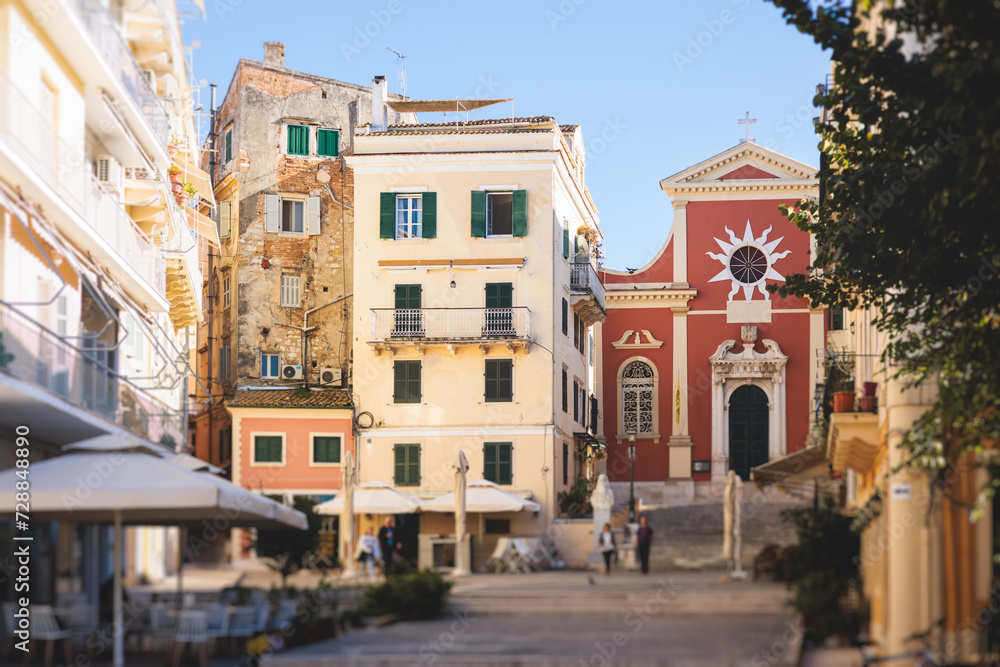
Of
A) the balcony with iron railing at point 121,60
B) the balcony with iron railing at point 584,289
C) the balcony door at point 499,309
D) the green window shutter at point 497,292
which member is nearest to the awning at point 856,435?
the balcony with iron railing at point 121,60

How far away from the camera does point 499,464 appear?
3903 cm

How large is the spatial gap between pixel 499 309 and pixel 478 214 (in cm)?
281

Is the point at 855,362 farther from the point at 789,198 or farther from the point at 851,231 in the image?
the point at 789,198

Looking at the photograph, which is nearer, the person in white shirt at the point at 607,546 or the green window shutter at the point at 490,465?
the person in white shirt at the point at 607,546

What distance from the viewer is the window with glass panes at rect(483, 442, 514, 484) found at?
39031 millimetres

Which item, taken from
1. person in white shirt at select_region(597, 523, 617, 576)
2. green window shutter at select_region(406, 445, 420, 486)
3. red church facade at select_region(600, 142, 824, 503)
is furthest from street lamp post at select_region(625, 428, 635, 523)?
person in white shirt at select_region(597, 523, 617, 576)

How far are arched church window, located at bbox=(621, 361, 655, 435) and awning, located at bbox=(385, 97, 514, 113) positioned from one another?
10175 millimetres

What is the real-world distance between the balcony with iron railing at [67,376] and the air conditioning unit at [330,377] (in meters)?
15.0

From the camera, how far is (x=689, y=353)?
45.7 meters

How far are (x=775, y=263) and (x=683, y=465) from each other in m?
7.26

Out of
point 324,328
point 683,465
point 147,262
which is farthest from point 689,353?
point 147,262

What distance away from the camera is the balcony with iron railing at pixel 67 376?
1800 cm

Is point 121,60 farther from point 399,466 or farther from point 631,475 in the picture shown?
point 631,475

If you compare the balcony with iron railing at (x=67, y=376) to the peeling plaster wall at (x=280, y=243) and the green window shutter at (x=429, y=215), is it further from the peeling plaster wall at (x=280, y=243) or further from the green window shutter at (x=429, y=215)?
the peeling plaster wall at (x=280, y=243)
